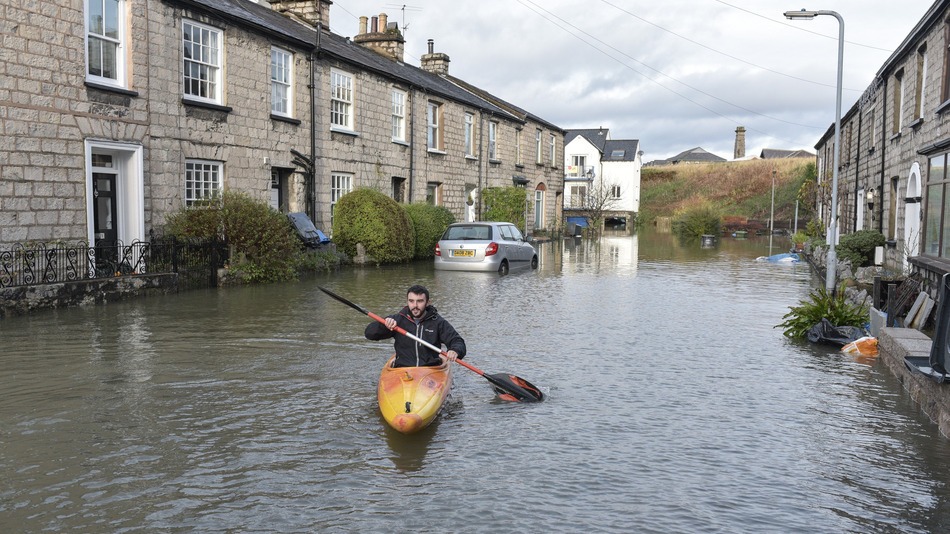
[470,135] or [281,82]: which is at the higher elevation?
[470,135]

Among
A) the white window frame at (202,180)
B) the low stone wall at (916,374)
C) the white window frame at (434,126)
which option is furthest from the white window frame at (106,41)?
the white window frame at (434,126)

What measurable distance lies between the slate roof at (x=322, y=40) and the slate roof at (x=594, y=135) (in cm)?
3631

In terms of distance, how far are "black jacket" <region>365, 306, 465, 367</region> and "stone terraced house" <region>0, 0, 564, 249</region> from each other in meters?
9.54

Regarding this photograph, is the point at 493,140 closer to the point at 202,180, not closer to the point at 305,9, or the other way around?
the point at 305,9

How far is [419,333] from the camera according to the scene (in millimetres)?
7953

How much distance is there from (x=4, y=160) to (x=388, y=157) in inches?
582

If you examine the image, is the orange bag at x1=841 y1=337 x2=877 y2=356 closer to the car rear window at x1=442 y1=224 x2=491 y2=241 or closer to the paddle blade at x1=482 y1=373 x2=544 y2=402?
the paddle blade at x1=482 y1=373 x2=544 y2=402

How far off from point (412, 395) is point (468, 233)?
600 inches

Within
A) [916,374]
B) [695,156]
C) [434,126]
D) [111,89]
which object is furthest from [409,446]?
[695,156]

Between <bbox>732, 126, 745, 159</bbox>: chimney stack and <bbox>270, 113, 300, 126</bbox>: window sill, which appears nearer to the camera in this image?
<bbox>270, 113, 300, 126</bbox>: window sill

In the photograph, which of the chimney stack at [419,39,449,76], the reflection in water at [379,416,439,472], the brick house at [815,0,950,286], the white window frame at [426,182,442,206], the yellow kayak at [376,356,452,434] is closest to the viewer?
the reflection in water at [379,416,439,472]

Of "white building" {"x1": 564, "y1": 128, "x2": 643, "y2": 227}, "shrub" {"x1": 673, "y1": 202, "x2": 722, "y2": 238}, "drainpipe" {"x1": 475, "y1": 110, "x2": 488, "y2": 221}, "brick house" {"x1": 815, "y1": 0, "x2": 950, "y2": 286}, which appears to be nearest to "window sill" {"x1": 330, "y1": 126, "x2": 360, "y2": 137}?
"drainpipe" {"x1": 475, "y1": 110, "x2": 488, "y2": 221}

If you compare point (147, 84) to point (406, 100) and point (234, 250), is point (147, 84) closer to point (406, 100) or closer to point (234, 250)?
point (234, 250)

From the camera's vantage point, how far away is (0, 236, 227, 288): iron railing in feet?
43.7
